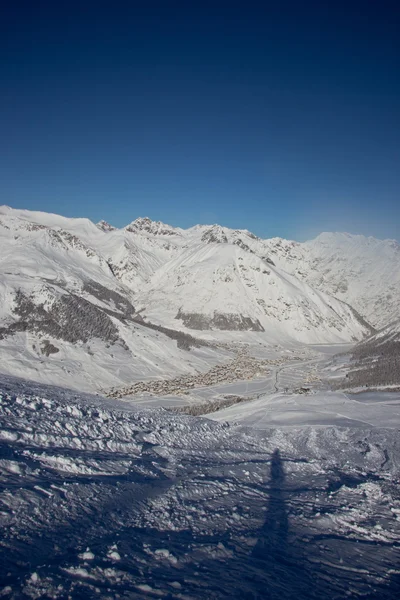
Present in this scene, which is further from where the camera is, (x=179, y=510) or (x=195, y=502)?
(x=195, y=502)

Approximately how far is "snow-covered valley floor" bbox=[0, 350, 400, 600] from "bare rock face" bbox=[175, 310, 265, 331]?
506 ft

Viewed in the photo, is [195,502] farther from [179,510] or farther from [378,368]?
[378,368]

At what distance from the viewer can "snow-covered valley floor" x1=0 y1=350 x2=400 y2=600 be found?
1102 centimetres

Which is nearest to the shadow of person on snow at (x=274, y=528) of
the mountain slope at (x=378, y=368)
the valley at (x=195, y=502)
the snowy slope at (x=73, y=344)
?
the valley at (x=195, y=502)

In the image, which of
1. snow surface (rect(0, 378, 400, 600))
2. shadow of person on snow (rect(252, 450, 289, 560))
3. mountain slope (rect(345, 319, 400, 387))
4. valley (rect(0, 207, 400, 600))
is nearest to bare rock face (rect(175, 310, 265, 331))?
mountain slope (rect(345, 319, 400, 387))

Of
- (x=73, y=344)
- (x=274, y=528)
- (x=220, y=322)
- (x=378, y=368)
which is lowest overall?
(x=73, y=344)

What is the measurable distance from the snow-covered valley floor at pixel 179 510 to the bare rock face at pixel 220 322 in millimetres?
154188

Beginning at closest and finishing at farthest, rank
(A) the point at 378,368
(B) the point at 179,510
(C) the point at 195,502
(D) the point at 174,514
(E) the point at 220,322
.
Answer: (D) the point at 174,514
(B) the point at 179,510
(C) the point at 195,502
(A) the point at 378,368
(E) the point at 220,322

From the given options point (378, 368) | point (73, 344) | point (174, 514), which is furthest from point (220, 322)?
point (174, 514)

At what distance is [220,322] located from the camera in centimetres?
18712

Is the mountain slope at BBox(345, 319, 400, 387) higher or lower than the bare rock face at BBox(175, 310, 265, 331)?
lower

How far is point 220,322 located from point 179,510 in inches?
6767

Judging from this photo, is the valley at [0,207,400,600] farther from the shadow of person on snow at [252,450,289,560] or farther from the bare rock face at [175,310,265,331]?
the bare rock face at [175,310,265,331]

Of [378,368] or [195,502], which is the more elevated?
[378,368]
